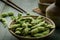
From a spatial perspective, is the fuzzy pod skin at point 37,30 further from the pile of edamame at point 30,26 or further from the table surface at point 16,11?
the table surface at point 16,11

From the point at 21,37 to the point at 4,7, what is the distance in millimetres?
709

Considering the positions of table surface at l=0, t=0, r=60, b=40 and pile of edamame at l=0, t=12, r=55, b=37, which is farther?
table surface at l=0, t=0, r=60, b=40

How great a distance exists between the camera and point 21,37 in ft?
3.39

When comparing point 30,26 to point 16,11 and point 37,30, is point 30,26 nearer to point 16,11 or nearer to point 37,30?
point 37,30

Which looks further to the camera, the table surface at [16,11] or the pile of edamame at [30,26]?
the table surface at [16,11]

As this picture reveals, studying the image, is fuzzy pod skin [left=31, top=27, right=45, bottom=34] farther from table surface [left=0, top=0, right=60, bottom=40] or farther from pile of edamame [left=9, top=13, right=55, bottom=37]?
table surface [left=0, top=0, right=60, bottom=40]

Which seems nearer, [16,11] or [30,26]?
[30,26]

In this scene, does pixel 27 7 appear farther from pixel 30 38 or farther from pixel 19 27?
pixel 30 38

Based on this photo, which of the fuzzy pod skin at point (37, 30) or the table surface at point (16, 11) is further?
the table surface at point (16, 11)

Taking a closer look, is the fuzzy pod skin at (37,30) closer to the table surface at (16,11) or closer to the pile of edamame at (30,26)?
the pile of edamame at (30,26)

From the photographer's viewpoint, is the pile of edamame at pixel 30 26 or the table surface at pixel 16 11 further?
the table surface at pixel 16 11

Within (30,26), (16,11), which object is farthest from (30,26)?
(16,11)

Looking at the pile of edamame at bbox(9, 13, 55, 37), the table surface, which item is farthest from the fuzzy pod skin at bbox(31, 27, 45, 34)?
the table surface

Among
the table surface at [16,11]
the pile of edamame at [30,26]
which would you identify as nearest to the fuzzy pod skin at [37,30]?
the pile of edamame at [30,26]
